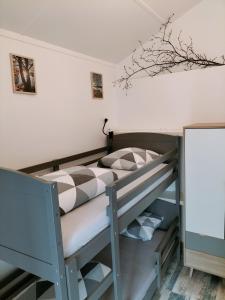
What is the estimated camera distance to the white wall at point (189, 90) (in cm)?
212

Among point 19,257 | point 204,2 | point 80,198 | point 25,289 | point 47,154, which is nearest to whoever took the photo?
point 19,257

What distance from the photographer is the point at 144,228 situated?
219cm

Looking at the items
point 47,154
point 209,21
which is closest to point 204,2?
point 209,21

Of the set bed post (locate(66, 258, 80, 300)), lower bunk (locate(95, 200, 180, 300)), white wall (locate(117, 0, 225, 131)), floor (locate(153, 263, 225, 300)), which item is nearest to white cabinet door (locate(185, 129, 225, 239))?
lower bunk (locate(95, 200, 180, 300))

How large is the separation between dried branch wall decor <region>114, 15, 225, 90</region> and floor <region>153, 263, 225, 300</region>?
181cm

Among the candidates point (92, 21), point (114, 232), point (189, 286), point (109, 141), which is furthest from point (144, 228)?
point (92, 21)

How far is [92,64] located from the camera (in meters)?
2.33

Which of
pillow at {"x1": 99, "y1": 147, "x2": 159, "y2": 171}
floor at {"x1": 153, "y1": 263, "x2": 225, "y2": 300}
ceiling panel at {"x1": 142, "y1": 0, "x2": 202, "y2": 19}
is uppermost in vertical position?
ceiling panel at {"x1": 142, "y1": 0, "x2": 202, "y2": 19}

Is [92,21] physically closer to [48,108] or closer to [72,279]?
[48,108]

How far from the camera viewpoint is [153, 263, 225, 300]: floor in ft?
5.65

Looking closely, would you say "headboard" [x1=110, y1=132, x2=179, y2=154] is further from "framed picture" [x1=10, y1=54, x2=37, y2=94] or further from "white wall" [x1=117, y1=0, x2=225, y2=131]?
"framed picture" [x1=10, y1=54, x2=37, y2=94]

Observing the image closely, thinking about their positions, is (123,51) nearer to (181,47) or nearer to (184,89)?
(181,47)

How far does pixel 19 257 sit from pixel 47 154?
99cm

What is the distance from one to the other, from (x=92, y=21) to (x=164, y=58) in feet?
2.91
